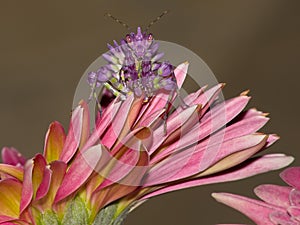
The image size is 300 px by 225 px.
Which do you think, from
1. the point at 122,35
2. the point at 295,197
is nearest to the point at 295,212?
the point at 295,197

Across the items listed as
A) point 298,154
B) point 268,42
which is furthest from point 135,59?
point 268,42

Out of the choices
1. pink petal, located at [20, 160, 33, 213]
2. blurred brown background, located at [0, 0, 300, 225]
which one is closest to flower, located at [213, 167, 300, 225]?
pink petal, located at [20, 160, 33, 213]

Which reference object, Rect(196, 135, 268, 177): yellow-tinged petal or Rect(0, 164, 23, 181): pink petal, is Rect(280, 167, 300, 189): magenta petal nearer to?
Rect(196, 135, 268, 177): yellow-tinged petal

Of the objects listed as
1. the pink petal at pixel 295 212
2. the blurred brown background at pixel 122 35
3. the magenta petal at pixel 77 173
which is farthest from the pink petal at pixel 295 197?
the blurred brown background at pixel 122 35

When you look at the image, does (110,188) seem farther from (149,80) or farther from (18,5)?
Answer: (18,5)

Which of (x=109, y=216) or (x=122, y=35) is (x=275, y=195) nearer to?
(x=109, y=216)

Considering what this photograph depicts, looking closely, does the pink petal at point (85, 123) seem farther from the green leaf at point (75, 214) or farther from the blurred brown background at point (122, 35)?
the blurred brown background at point (122, 35)
